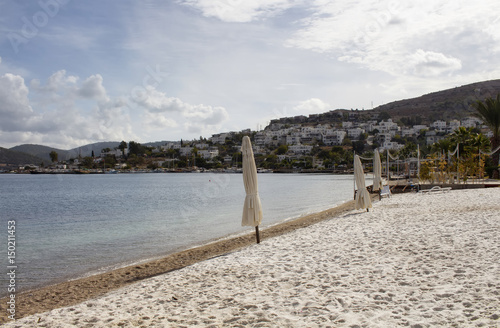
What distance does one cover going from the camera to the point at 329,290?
575 centimetres

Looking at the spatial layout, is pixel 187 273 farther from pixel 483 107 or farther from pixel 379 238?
pixel 483 107

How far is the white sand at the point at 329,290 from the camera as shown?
15.5 ft

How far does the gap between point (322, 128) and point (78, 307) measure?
196197 millimetres

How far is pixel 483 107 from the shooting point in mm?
35438

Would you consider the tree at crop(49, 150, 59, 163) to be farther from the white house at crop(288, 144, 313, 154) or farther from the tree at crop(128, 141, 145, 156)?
the white house at crop(288, 144, 313, 154)

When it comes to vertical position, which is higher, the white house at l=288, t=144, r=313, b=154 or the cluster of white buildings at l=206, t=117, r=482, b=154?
the cluster of white buildings at l=206, t=117, r=482, b=154

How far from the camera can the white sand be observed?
4.74m

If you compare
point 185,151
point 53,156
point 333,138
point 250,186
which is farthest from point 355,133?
point 250,186

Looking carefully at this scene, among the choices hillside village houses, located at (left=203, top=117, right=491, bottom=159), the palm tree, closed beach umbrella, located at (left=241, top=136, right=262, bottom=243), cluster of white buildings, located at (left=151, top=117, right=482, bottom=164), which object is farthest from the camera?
cluster of white buildings, located at (left=151, top=117, right=482, bottom=164)

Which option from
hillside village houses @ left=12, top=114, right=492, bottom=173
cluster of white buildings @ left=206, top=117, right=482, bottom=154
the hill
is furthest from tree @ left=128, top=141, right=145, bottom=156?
cluster of white buildings @ left=206, top=117, right=482, bottom=154

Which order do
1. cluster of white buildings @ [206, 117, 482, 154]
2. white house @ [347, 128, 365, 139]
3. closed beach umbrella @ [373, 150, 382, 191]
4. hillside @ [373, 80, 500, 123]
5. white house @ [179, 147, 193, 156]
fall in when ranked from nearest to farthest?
closed beach umbrella @ [373, 150, 382, 191] → cluster of white buildings @ [206, 117, 482, 154] → white house @ [347, 128, 365, 139] → hillside @ [373, 80, 500, 123] → white house @ [179, 147, 193, 156]

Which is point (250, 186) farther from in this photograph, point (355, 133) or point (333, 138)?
point (355, 133)

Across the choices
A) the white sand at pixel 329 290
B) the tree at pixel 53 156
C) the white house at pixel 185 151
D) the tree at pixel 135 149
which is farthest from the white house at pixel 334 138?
the white sand at pixel 329 290

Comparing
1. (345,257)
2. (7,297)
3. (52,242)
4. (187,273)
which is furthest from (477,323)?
(52,242)
